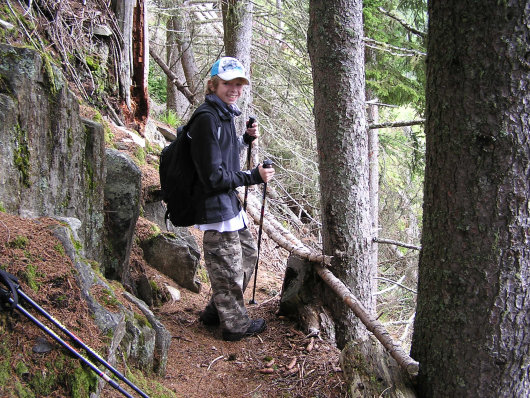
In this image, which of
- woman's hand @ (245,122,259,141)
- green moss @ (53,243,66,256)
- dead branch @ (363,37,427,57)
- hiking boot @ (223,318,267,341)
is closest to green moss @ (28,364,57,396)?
green moss @ (53,243,66,256)

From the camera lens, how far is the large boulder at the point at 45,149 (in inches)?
124

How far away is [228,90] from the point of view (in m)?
4.21

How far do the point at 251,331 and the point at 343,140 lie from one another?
83.0 inches

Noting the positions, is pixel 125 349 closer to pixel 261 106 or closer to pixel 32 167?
pixel 32 167

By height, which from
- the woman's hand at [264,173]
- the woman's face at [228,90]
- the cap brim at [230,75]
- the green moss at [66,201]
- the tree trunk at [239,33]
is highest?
the tree trunk at [239,33]

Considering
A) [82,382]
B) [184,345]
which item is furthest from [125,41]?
[82,382]

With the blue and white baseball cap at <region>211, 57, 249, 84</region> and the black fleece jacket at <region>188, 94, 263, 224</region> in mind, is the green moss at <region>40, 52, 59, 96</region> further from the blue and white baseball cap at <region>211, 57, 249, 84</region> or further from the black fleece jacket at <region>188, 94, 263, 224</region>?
the blue and white baseball cap at <region>211, 57, 249, 84</region>

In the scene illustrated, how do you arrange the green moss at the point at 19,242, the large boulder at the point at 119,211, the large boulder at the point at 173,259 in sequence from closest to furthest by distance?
the green moss at the point at 19,242 < the large boulder at the point at 119,211 < the large boulder at the point at 173,259

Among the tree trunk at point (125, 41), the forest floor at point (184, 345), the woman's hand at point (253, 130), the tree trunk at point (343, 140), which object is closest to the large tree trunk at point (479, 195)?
the forest floor at point (184, 345)

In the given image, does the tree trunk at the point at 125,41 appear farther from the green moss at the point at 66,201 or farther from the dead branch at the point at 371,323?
the dead branch at the point at 371,323

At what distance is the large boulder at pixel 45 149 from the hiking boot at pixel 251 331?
4.74 ft

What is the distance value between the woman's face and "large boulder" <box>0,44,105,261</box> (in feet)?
3.76

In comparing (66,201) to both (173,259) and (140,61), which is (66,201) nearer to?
(173,259)

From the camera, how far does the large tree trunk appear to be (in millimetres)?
2197
